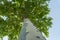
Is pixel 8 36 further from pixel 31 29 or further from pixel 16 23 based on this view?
pixel 31 29

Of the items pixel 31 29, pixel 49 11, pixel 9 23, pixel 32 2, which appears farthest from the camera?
pixel 49 11

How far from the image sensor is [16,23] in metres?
11.5

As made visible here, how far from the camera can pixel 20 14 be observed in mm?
10336

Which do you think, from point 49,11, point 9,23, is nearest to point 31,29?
point 9,23

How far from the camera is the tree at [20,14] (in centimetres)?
1044

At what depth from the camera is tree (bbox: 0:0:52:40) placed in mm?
10438

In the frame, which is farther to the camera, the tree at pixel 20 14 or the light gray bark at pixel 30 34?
the tree at pixel 20 14

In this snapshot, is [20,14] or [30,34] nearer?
[30,34]

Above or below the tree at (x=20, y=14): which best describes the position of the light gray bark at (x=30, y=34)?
below

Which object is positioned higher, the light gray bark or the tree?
the tree

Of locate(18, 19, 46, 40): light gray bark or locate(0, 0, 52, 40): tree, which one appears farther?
locate(0, 0, 52, 40): tree

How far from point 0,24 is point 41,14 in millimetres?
2785

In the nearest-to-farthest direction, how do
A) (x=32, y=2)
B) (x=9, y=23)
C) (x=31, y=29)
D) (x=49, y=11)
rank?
(x=31, y=29) → (x=32, y=2) → (x=9, y=23) → (x=49, y=11)

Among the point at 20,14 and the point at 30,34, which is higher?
the point at 20,14
